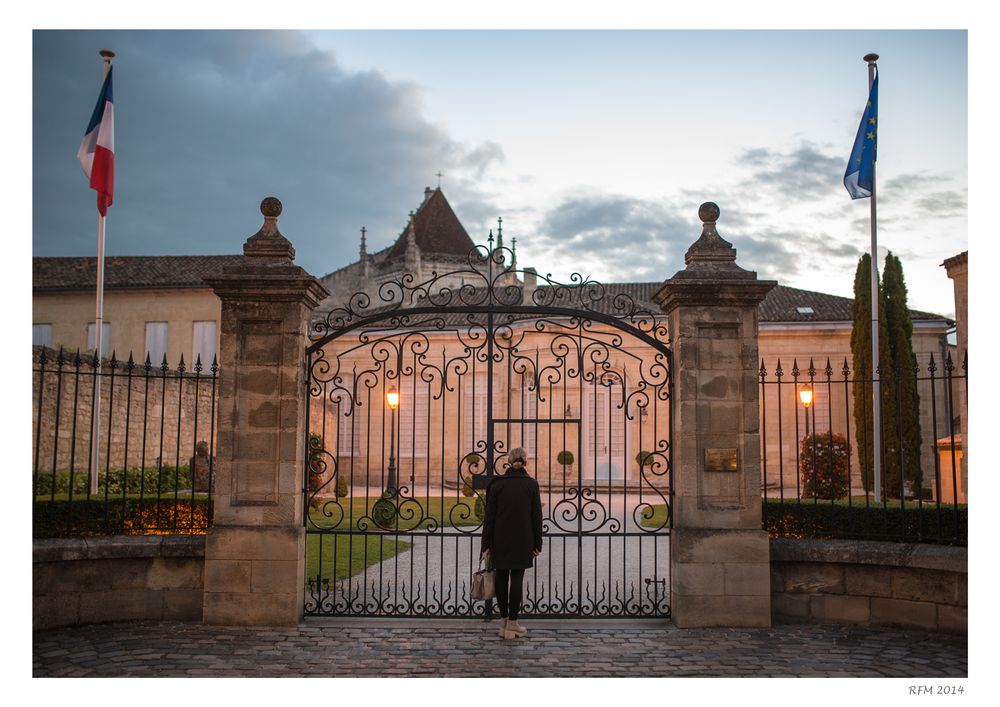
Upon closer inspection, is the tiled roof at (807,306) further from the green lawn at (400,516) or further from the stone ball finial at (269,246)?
the stone ball finial at (269,246)

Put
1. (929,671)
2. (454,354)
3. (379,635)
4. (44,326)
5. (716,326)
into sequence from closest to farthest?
(929,671)
(379,635)
(716,326)
(454,354)
(44,326)

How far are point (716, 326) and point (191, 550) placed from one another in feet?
17.9

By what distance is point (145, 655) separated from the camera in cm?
689

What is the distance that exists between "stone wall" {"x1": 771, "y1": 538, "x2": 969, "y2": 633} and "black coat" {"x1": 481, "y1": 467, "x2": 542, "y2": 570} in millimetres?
2429

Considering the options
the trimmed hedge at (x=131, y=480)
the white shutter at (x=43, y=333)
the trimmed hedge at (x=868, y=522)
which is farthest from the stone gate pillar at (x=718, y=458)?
the white shutter at (x=43, y=333)

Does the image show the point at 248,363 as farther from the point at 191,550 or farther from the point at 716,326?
the point at 716,326

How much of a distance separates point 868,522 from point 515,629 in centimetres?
357

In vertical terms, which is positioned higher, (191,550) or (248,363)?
(248,363)

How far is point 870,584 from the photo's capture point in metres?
7.93

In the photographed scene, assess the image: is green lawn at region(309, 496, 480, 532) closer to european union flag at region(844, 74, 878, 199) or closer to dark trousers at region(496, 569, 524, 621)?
dark trousers at region(496, 569, 524, 621)

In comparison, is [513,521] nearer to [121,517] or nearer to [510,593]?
[510,593]

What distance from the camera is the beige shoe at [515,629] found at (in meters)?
7.46

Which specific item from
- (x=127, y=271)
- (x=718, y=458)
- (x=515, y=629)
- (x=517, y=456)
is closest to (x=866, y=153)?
(x=718, y=458)

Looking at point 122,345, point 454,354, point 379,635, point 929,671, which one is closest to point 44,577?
point 379,635
